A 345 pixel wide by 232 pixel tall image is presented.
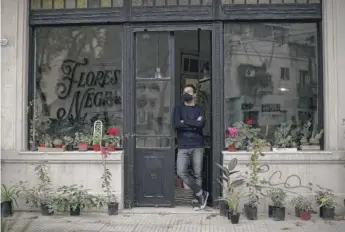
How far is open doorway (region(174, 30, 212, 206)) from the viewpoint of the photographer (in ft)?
27.5

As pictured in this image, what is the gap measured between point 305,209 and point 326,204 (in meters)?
0.35

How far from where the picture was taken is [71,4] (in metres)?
8.34

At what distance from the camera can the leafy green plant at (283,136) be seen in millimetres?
7879

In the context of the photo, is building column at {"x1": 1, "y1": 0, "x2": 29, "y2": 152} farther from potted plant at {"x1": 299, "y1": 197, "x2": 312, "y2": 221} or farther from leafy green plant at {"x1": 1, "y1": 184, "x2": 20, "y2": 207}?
potted plant at {"x1": 299, "y1": 197, "x2": 312, "y2": 221}

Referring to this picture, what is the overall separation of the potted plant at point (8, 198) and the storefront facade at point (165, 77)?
7.5 inches

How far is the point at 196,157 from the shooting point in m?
7.86

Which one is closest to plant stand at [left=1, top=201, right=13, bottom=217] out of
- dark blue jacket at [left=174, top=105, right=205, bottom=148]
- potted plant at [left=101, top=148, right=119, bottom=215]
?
potted plant at [left=101, top=148, right=119, bottom=215]

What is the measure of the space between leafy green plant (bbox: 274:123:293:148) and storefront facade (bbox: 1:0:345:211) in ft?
0.53

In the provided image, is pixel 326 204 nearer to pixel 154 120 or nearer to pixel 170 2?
pixel 154 120

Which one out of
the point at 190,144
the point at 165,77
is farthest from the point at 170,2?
the point at 190,144

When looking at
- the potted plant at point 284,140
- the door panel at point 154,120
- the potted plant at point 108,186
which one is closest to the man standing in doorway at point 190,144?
the door panel at point 154,120

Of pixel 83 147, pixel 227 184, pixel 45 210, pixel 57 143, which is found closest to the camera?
pixel 227 184

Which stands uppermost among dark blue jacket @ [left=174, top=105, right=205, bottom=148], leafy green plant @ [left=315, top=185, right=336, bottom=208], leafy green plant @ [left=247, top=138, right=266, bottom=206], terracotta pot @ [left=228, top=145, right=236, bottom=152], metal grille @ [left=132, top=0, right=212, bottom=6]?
metal grille @ [left=132, top=0, right=212, bottom=6]

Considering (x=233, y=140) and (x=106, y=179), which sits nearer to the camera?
(x=106, y=179)
